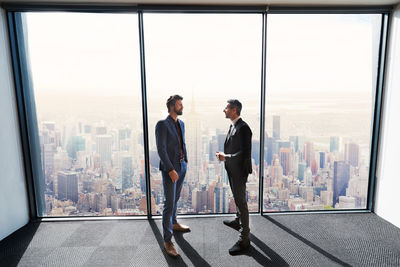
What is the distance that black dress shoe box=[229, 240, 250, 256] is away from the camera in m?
2.12

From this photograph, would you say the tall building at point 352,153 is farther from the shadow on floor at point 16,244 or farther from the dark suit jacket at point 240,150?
the shadow on floor at point 16,244

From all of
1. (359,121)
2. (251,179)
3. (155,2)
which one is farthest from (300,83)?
(155,2)

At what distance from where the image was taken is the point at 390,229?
99.0 inches

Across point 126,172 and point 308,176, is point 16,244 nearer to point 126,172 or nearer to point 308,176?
point 126,172

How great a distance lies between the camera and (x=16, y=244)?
7.64 ft

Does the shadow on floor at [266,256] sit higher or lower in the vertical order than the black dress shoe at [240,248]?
lower

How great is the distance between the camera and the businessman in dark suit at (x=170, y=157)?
2.09m

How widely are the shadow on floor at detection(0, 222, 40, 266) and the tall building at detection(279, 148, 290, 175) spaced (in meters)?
2.86

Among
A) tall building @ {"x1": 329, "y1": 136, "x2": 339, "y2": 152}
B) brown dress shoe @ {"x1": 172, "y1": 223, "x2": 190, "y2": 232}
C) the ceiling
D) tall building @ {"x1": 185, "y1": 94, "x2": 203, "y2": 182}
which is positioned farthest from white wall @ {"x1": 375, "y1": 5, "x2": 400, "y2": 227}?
brown dress shoe @ {"x1": 172, "y1": 223, "x2": 190, "y2": 232}

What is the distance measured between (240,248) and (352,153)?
1.85 meters

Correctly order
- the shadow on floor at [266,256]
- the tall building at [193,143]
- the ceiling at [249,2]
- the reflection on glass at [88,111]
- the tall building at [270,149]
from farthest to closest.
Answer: the tall building at [270,149]
the tall building at [193,143]
the reflection on glass at [88,111]
the ceiling at [249,2]
the shadow on floor at [266,256]

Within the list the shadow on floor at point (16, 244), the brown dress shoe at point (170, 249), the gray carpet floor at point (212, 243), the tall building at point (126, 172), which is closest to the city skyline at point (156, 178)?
the tall building at point (126, 172)

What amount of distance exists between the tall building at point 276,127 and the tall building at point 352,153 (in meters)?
0.87

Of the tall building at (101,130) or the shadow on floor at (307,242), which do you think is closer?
the shadow on floor at (307,242)
